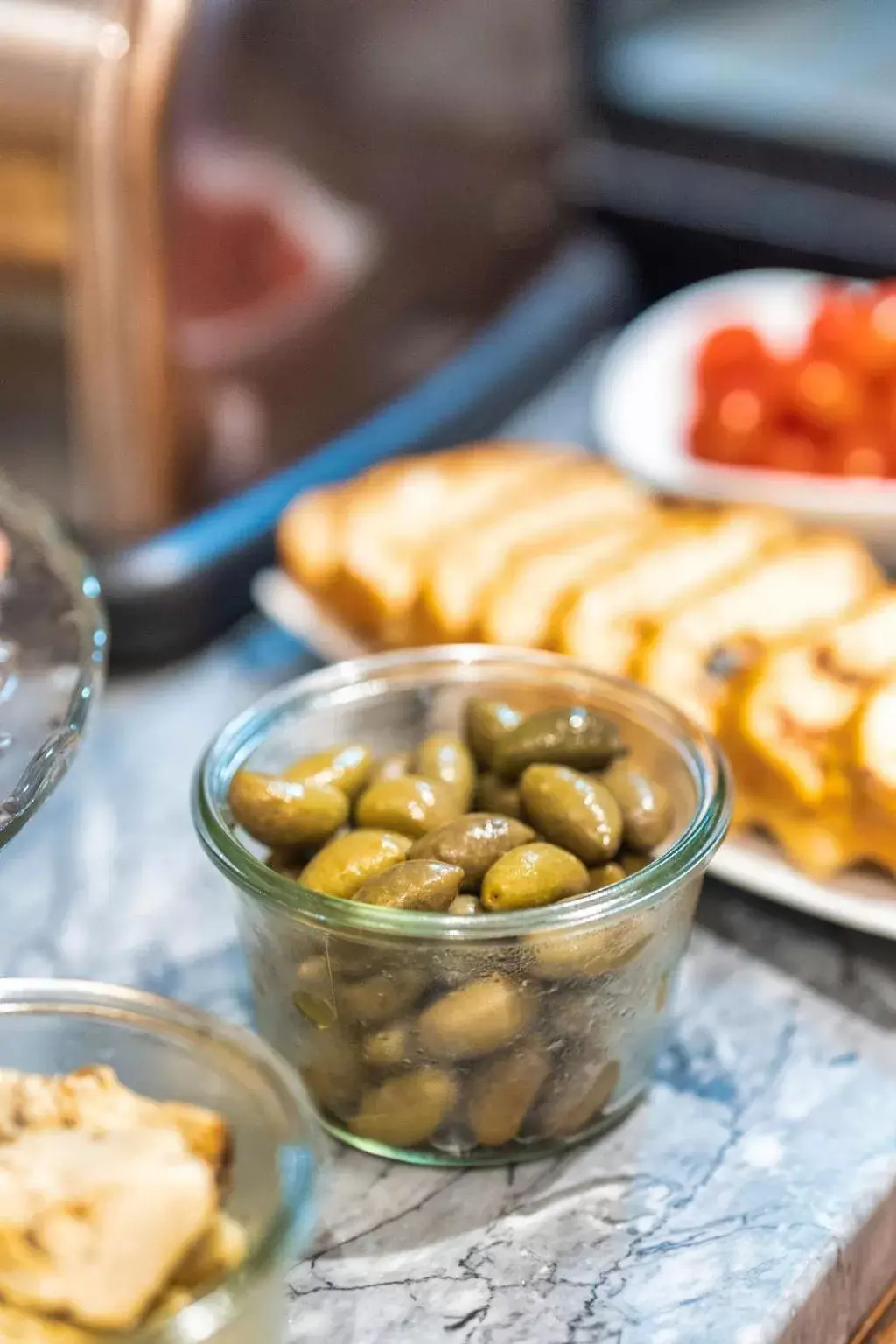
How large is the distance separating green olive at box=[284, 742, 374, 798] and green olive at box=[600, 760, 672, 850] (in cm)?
11

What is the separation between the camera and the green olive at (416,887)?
58 cm

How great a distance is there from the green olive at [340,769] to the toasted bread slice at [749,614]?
0.68ft

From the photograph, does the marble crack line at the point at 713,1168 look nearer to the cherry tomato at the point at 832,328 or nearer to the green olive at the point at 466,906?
the green olive at the point at 466,906

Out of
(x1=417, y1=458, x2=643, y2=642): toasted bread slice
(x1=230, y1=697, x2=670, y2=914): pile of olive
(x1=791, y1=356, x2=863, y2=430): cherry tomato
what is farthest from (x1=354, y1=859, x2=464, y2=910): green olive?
(x1=791, y1=356, x2=863, y2=430): cherry tomato

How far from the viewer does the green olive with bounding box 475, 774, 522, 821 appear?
2.16 ft

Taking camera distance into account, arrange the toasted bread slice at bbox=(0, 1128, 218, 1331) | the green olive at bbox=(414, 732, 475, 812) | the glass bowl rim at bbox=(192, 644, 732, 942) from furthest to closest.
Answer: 1. the green olive at bbox=(414, 732, 475, 812)
2. the glass bowl rim at bbox=(192, 644, 732, 942)
3. the toasted bread slice at bbox=(0, 1128, 218, 1331)

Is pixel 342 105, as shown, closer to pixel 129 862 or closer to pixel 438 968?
pixel 129 862

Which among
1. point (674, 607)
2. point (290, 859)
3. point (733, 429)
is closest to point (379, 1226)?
point (290, 859)

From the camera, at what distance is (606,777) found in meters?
0.66

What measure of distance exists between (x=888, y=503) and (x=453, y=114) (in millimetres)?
462

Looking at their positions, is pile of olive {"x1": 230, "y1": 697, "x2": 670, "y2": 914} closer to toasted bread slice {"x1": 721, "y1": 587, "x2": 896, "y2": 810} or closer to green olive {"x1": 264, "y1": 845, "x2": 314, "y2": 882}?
green olive {"x1": 264, "y1": 845, "x2": 314, "y2": 882}

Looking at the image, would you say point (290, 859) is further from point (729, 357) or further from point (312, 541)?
point (729, 357)

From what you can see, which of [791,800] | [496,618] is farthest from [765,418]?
[791,800]

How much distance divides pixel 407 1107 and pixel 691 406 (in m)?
0.70
